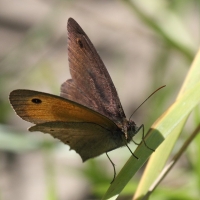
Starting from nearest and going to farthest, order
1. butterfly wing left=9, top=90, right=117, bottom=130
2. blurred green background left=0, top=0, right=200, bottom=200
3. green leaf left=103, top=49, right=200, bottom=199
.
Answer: green leaf left=103, top=49, right=200, bottom=199 < butterfly wing left=9, top=90, right=117, bottom=130 < blurred green background left=0, top=0, right=200, bottom=200

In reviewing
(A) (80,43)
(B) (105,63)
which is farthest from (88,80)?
(B) (105,63)

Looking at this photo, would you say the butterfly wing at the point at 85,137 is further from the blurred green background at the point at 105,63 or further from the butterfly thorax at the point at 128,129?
the blurred green background at the point at 105,63

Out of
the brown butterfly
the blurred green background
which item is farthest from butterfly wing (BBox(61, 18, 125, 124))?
the blurred green background

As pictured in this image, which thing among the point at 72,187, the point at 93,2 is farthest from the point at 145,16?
the point at 93,2

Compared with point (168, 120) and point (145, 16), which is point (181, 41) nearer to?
point (145, 16)

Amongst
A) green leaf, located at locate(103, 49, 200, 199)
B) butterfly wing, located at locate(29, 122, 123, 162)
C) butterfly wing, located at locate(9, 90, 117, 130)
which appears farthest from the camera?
butterfly wing, located at locate(29, 122, 123, 162)

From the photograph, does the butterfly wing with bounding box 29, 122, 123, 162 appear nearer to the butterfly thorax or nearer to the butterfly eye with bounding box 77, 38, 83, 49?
the butterfly thorax

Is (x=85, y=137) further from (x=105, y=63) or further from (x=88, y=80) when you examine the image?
(x=105, y=63)
